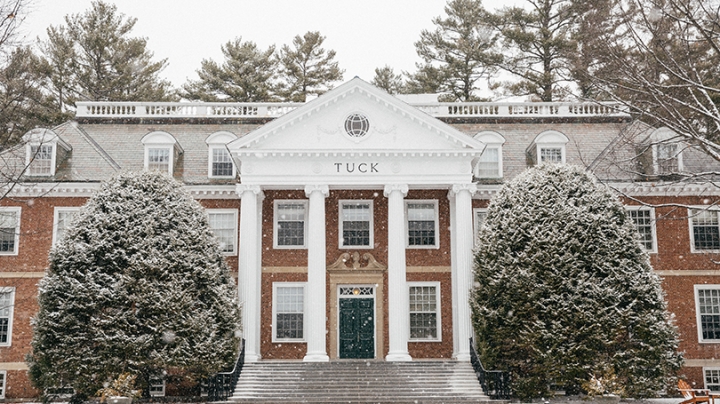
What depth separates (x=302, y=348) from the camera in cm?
2770

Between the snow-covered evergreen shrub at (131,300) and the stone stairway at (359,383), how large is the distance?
4.56 feet

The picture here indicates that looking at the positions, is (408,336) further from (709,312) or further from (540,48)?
(540,48)

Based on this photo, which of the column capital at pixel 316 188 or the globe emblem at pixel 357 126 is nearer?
the column capital at pixel 316 188

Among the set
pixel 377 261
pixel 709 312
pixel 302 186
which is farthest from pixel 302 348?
pixel 709 312

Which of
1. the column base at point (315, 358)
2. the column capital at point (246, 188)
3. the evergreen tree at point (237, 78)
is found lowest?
the column base at point (315, 358)

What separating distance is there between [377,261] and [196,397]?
26.3ft

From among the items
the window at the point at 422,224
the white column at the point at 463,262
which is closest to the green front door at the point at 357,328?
the window at the point at 422,224

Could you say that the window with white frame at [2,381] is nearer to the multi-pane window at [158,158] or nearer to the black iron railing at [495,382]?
the multi-pane window at [158,158]

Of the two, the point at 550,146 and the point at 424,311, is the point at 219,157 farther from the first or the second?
the point at 550,146

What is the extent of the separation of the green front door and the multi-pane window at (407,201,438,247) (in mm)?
2791

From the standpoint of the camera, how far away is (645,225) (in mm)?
28328

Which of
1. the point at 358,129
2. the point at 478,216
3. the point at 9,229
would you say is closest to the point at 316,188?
the point at 358,129

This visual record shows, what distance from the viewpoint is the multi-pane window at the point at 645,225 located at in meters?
28.3

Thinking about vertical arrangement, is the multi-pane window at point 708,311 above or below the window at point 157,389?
above
